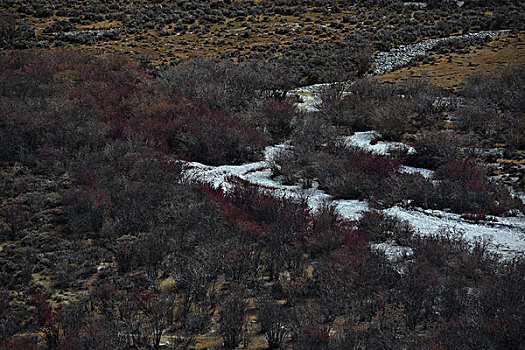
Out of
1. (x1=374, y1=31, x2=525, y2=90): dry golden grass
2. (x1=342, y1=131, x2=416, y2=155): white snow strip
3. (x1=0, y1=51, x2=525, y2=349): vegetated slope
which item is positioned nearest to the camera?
(x1=0, y1=51, x2=525, y2=349): vegetated slope

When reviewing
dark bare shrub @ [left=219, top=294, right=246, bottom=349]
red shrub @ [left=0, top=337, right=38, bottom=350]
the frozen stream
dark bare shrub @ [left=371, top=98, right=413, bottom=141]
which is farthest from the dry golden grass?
red shrub @ [left=0, top=337, right=38, bottom=350]

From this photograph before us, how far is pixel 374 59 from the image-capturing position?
31.2 metres

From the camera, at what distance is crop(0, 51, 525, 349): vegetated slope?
19.8 ft

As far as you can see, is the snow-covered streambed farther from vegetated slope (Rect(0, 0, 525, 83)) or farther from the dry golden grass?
vegetated slope (Rect(0, 0, 525, 83))

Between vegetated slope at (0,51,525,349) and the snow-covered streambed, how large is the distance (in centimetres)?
35

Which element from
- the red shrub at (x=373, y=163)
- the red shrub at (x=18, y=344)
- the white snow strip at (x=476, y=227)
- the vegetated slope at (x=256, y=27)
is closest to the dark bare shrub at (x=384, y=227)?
the white snow strip at (x=476, y=227)

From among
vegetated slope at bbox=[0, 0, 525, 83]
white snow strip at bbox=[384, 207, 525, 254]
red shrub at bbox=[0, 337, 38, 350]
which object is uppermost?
vegetated slope at bbox=[0, 0, 525, 83]

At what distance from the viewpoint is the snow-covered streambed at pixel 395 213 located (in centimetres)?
889

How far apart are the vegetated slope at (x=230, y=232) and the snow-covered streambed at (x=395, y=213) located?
1.14ft

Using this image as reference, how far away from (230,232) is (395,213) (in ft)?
13.9

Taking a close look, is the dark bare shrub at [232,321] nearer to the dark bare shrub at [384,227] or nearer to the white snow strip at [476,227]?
the dark bare shrub at [384,227]

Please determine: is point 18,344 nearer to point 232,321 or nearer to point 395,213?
point 232,321

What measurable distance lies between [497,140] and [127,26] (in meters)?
33.7

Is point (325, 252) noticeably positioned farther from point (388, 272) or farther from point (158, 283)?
point (158, 283)
